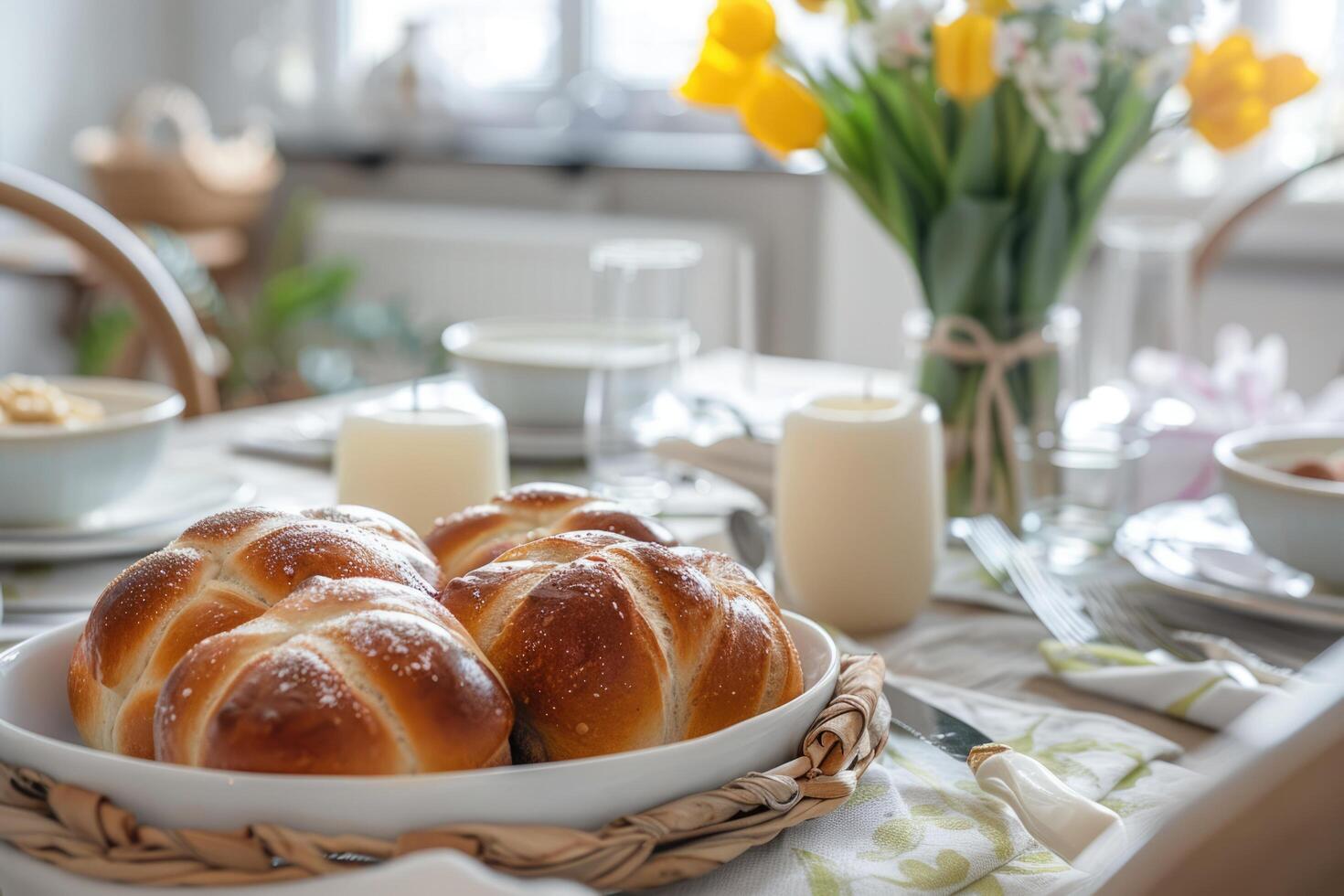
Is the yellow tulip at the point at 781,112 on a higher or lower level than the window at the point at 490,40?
lower

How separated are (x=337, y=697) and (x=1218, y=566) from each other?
0.69 m

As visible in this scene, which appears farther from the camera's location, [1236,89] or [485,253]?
[485,253]

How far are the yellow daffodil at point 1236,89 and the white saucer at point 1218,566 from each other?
0.94 ft

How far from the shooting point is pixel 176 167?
12.0 feet

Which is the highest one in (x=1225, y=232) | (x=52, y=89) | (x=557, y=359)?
(x=52, y=89)

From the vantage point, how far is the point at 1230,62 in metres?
1.07

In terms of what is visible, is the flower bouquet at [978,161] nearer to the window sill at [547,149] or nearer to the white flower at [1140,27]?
the white flower at [1140,27]

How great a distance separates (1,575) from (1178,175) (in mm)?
2773

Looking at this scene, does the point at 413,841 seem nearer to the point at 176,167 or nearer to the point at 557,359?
the point at 557,359

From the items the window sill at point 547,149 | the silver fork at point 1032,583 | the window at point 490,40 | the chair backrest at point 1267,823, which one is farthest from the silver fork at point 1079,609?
the window at point 490,40

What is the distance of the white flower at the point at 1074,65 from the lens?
95cm

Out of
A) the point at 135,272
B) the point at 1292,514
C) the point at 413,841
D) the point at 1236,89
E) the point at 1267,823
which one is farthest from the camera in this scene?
the point at 135,272

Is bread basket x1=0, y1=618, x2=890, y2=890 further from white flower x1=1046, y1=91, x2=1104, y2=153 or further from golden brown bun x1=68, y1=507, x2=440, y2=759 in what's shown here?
white flower x1=1046, y1=91, x2=1104, y2=153

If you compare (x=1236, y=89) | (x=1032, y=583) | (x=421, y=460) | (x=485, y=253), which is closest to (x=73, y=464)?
(x=421, y=460)
